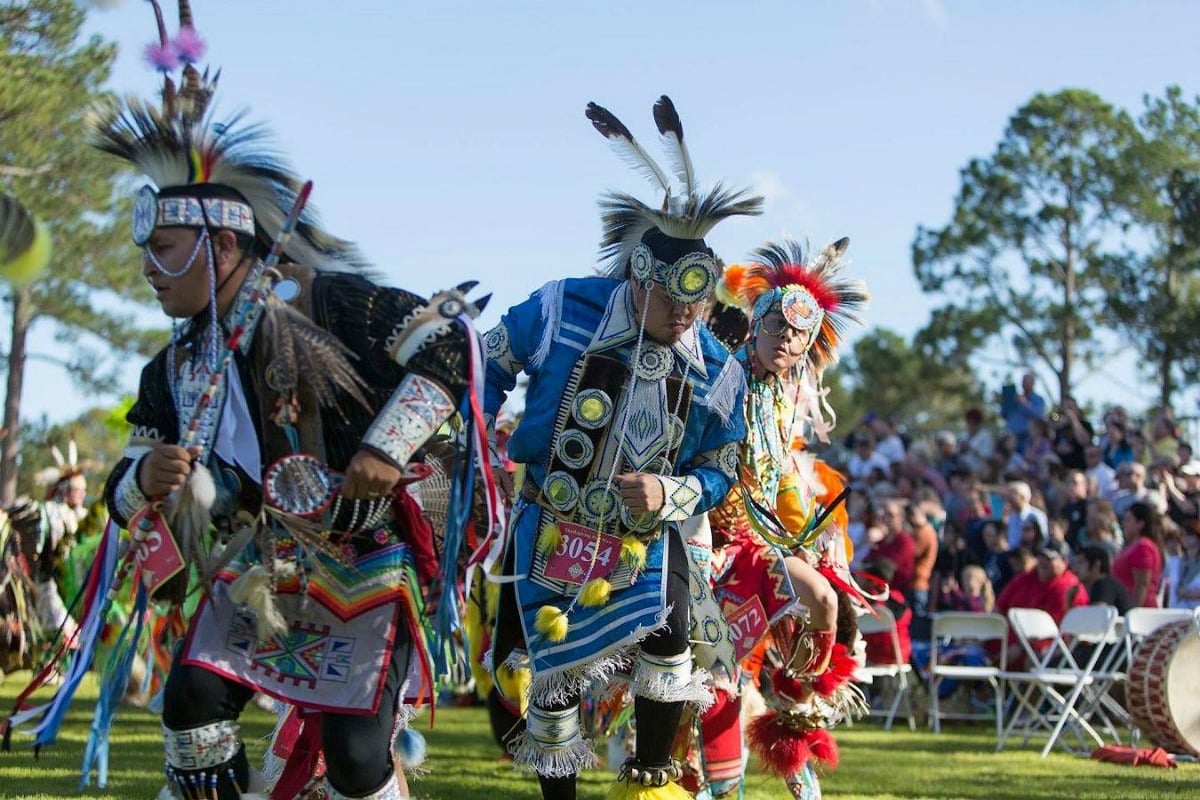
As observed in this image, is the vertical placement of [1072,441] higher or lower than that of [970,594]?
higher

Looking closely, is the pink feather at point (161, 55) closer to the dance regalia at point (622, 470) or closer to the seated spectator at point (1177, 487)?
the dance regalia at point (622, 470)

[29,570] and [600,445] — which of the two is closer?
[600,445]

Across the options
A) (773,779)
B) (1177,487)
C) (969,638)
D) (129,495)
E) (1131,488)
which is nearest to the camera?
(129,495)

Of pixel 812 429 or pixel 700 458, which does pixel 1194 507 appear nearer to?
pixel 812 429

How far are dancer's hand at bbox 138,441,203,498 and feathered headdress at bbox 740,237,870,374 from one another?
9.38 feet

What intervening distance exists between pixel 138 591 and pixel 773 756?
9.58ft

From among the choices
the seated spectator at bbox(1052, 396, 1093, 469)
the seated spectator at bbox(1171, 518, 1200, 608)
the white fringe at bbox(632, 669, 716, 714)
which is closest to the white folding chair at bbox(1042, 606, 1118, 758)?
the seated spectator at bbox(1171, 518, 1200, 608)

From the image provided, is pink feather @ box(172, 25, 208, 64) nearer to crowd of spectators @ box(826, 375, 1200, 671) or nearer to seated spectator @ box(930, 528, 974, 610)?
crowd of spectators @ box(826, 375, 1200, 671)

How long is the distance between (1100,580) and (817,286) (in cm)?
530

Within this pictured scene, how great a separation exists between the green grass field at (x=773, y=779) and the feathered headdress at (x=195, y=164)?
2.74m

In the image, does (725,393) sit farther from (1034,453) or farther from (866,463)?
(866,463)

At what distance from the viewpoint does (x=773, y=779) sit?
23.2ft

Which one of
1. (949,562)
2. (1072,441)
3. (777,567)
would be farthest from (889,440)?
(777,567)

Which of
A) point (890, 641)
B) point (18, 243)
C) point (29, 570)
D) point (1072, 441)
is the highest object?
point (1072, 441)
